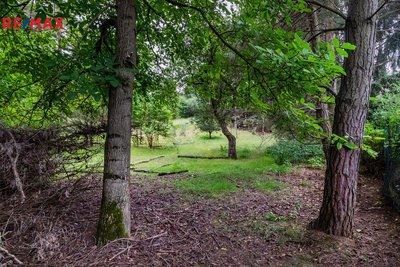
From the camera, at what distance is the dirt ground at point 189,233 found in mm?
2240

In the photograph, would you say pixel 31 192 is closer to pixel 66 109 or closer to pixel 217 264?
pixel 66 109

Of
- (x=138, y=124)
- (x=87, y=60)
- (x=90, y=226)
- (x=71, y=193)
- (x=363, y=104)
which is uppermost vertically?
(x=87, y=60)

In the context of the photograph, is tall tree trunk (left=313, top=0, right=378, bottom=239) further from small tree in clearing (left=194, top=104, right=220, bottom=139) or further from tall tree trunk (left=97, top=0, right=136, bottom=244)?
small tree in clearing (left=194, top=104, right=220, bottom=139)

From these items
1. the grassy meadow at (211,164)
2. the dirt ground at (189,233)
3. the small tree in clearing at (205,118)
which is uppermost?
the small tree in clearing at (205,118)

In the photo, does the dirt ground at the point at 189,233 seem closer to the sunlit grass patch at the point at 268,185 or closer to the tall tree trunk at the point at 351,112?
the tall tree trunk at the point at 351,112

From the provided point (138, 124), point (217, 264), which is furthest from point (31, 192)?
point (217, 264)

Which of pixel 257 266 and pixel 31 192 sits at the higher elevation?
pixel 31 192

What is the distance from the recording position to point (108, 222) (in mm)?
2426

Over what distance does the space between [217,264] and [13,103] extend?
14.2 feet

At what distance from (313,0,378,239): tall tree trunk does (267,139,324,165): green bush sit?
4.53 meters

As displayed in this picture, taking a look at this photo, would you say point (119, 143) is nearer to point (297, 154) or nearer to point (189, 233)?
point (189, 233)

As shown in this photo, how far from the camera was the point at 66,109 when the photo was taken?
3477mm

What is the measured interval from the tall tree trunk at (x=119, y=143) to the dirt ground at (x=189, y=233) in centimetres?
21

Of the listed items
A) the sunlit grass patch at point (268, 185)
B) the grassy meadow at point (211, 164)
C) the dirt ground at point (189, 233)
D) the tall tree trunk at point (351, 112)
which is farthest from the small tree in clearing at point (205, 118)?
the tall tree trunk at point (351, 112)
